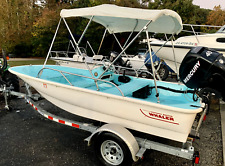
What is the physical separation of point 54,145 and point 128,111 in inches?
61.3

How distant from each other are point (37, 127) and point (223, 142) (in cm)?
372

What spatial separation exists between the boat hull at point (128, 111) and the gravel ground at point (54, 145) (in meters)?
0.62

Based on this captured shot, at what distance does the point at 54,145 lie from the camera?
313 cm

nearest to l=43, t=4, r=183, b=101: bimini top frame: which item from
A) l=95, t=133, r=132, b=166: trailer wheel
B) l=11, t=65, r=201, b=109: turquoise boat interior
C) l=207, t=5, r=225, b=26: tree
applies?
l=11, t=65, r=201, b=109: turquoise boat interior

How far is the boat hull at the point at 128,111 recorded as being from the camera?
224 centimetres

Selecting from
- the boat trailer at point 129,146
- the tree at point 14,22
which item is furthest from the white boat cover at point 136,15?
the tree at point 14,22

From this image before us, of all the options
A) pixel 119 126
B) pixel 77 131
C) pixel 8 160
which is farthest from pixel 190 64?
pixel 8 160

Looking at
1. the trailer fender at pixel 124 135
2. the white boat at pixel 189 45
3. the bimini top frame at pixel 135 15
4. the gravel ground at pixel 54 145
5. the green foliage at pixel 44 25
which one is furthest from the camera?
the green foliage at pixel 44 25

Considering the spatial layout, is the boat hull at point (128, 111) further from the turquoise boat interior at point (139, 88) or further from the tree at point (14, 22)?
the tree at point (14, 22)

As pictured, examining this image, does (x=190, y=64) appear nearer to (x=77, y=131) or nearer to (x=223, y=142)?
(x=223, y=142)

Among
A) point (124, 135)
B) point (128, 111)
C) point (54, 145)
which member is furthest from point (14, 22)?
point (124, 135)

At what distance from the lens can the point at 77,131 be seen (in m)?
3.66

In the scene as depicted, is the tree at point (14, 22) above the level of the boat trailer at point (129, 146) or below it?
above

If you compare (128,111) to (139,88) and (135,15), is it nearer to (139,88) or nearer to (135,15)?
(139,88)
